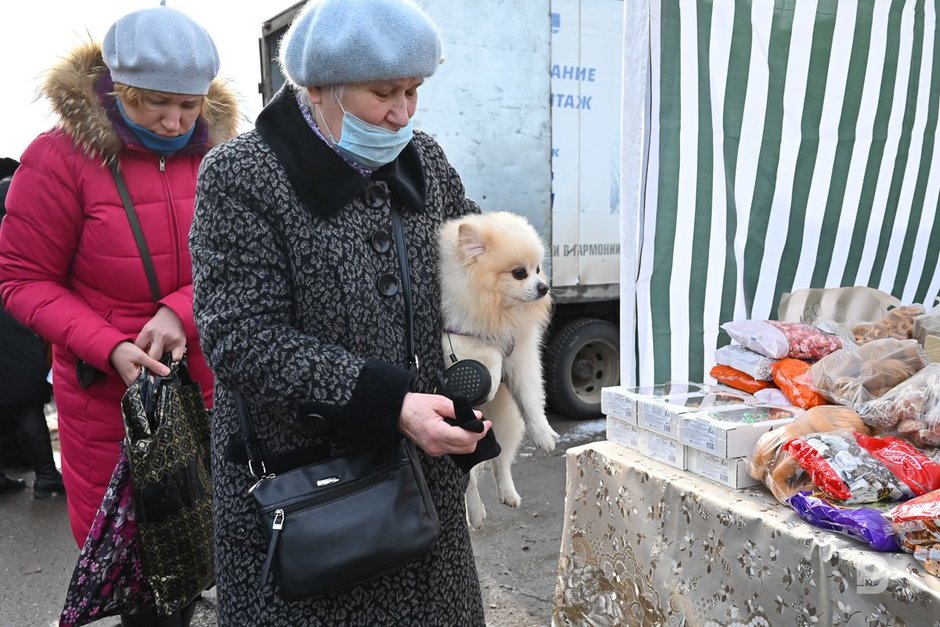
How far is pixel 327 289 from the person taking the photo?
1.40m

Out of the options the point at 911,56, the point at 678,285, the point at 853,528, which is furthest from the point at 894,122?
the point at 853,528

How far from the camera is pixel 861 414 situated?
6.88 feet

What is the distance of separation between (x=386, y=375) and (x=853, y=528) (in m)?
1.13

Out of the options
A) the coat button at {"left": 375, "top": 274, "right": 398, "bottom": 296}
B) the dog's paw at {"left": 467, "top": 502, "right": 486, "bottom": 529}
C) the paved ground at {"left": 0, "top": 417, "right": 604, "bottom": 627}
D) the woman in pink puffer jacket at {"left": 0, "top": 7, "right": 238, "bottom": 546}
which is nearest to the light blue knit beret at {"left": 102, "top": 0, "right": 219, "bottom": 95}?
the woman in pink puffer jacket at {"left": 0, "top": 7, "right": 238, "bottom": 546}

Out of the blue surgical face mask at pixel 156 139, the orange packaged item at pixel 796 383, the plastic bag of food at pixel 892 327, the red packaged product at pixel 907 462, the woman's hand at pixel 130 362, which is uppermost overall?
the blue surgical face mask at pixel 156 139

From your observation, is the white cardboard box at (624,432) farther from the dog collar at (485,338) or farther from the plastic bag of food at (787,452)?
the dog collar at (485,338)

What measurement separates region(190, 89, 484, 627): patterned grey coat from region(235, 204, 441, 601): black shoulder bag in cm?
8

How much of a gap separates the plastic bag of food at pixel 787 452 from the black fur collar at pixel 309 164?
1181 mm

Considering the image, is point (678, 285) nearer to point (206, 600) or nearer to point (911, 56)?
point (911, 56)

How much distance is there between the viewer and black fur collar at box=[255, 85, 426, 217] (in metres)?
A: 1.40

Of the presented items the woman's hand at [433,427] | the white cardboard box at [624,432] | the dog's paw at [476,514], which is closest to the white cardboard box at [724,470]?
the white cardboard box at [624,432]

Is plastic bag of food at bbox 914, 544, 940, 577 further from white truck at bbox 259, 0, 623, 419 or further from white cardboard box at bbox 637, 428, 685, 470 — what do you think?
white truck at bbox 259, 0, 623, 419

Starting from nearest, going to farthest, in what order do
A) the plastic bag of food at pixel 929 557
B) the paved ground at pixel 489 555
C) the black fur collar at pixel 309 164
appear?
the black fur collar at pixel 309 164 < the plastic bag of food at pixel 929 557 < the paved ground at pixel 489 555

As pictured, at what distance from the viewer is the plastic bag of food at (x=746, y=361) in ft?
8.00
